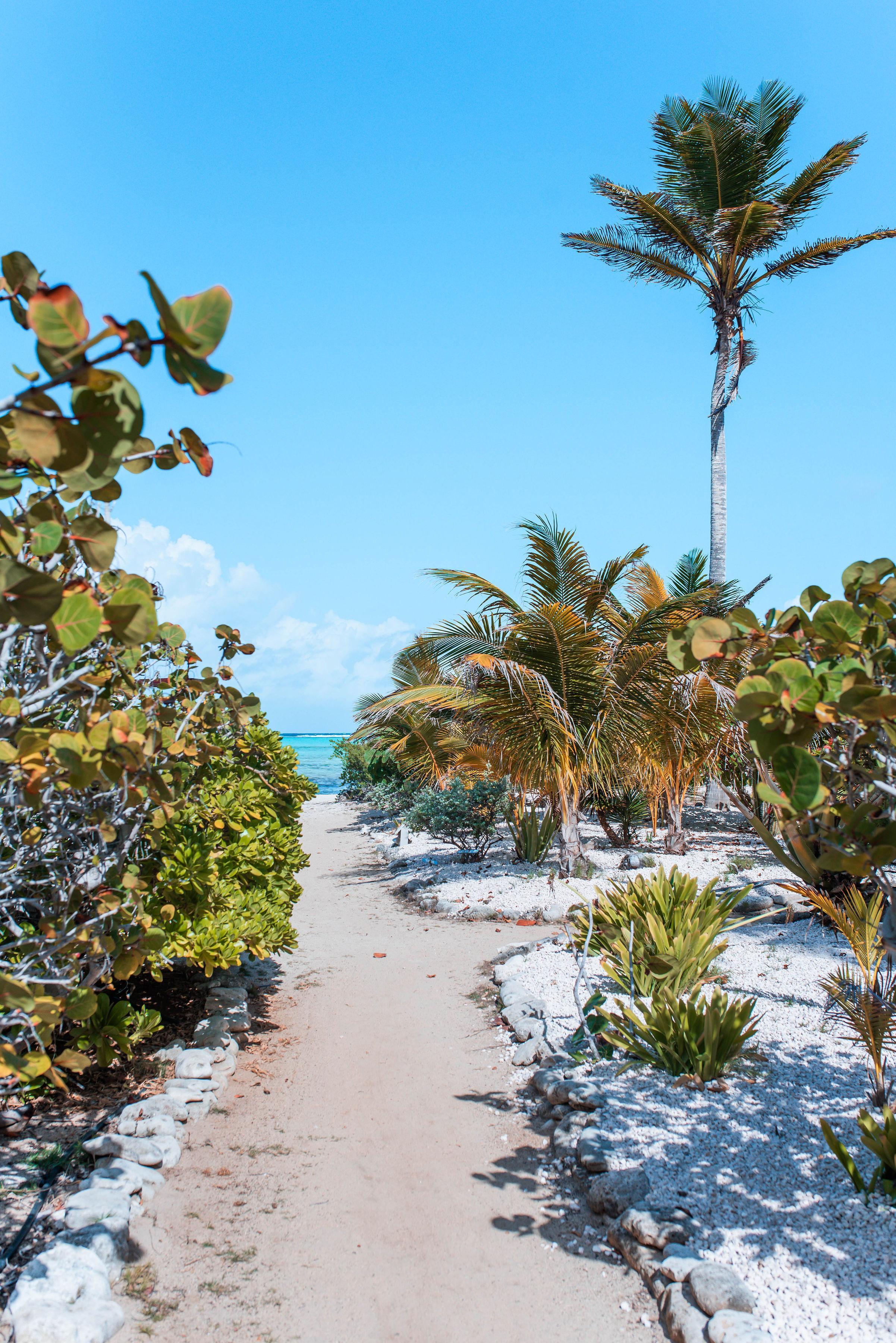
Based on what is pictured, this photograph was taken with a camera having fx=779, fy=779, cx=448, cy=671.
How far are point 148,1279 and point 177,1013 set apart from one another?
260 cm

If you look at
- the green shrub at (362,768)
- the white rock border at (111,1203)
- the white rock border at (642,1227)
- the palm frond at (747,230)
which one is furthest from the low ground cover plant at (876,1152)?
the green shrub at (362,768)

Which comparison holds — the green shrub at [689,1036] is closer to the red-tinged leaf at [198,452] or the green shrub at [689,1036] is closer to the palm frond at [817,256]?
the red-tinged leaf at [198,452]

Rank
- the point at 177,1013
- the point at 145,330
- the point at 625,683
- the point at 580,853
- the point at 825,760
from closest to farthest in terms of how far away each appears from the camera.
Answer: the point at 145,330
the point at 825,760
the point at 177,1013
the point at 625,683
the point at 580,853

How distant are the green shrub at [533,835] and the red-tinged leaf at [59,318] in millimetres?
9556

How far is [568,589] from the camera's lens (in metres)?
9.66

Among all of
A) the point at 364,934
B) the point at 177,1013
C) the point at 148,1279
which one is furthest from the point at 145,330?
the point at 364,934

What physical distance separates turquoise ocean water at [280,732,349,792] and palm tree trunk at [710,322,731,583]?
44.9 ft

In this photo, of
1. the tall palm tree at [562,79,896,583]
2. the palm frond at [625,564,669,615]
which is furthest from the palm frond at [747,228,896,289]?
the palm frond at [625,564,669,615]

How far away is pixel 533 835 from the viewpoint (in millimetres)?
10523

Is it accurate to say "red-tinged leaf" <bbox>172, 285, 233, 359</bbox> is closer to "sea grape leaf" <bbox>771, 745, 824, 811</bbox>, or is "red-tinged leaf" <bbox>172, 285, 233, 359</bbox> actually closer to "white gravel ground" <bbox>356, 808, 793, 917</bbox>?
"sea grape leaf" <bbox>771, 745, 824, 811</bbox>

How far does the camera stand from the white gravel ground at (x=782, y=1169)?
240cm

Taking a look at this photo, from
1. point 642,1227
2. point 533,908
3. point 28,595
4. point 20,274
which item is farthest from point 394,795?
point 28,595

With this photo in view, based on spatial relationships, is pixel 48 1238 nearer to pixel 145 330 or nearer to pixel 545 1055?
pixel 545 1055

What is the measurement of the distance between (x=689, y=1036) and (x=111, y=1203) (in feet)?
8.75
